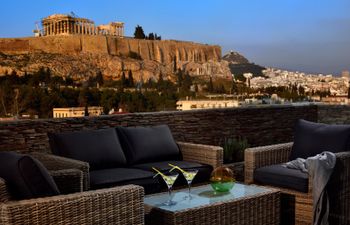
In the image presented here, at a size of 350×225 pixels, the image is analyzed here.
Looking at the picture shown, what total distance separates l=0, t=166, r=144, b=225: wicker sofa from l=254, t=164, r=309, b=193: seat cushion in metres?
1.58

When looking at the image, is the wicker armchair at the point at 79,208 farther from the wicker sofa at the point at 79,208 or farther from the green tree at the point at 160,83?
the green tree at the point at 160,83

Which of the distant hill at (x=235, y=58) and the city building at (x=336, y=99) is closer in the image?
the city building at (x=336, y=99)

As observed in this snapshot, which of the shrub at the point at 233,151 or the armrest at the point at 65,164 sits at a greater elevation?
the armrest at the point at 65,164

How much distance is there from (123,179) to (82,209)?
58.8 inches

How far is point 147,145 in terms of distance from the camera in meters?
4.64

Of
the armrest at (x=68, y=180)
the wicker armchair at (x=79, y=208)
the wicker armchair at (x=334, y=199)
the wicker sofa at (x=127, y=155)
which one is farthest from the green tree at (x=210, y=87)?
the wicker armchair at (x=79, y=208)

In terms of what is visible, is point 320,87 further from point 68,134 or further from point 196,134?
point 68,134

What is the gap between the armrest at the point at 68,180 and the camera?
10.1ft

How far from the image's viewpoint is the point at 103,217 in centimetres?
256

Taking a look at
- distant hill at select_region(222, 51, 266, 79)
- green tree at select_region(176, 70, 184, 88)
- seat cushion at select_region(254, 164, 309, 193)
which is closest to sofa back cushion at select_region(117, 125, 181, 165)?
seat cushion at select_region(254, 164, 309, 193)

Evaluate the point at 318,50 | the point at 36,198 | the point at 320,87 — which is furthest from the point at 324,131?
the point at 318,50

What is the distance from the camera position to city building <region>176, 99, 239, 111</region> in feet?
22.7

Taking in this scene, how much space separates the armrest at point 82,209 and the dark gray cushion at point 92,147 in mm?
1620

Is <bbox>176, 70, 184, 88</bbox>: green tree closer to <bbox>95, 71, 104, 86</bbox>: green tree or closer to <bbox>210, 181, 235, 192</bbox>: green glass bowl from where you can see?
<bbox>95, 71, 104, 86</bbox>: green tree
